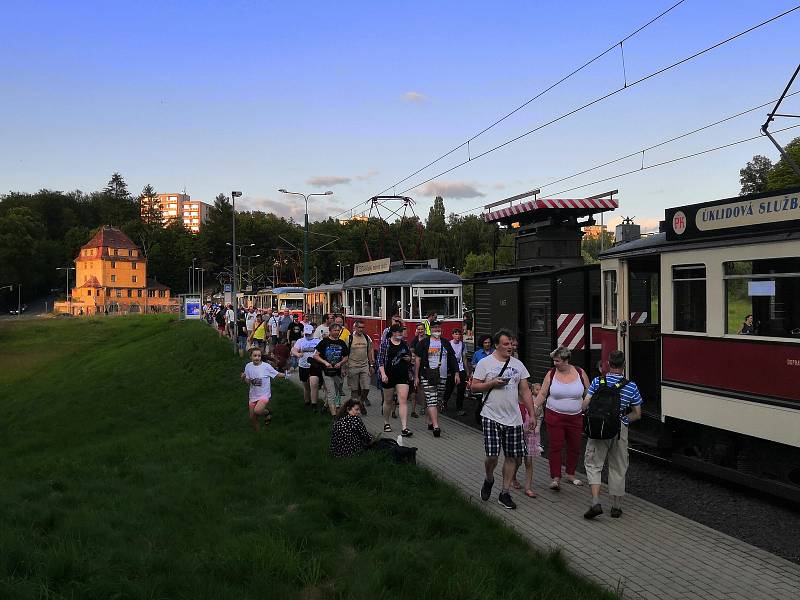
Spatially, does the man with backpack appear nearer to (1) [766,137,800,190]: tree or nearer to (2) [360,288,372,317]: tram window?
(2) [360,288,372,317]: tram window

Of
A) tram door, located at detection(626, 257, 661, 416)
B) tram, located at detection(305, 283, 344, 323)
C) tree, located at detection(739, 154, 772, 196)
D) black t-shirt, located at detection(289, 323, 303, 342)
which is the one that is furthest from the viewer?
tree, located at detection(739, 154, 772, 196)

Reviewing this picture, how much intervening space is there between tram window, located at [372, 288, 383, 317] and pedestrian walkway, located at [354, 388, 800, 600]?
1647cm

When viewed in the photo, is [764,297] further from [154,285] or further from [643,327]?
[154,285]

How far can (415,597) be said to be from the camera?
5.26m

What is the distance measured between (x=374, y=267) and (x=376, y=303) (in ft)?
10.1

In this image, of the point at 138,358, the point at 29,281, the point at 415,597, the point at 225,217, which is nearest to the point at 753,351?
the point at 415,597

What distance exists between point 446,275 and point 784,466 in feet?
52.6

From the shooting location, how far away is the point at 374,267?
2911 cm

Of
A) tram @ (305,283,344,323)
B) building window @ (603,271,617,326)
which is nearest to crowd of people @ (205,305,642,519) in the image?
building window @ (603,271,617,326)

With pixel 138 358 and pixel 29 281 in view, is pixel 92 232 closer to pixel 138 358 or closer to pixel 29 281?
pixel 29 281

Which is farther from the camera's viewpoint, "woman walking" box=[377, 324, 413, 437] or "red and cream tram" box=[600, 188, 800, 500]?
"woman walking" box=[377, 324, 413, 437]

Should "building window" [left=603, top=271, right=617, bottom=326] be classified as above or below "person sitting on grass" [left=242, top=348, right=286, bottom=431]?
above

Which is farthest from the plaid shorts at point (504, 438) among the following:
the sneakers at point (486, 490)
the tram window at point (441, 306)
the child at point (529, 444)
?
the tram window at point (441, 306)

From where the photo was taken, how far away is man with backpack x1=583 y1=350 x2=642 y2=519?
25.5ft
